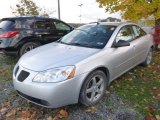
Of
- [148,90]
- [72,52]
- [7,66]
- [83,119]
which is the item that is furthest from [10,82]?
[148,90]

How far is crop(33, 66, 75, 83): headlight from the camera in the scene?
3309 mm

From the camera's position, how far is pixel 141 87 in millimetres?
4820

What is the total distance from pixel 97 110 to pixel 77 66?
0.96m

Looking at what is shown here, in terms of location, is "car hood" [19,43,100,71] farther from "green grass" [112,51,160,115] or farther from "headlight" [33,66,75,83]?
"green grass" [112,51,160,115]

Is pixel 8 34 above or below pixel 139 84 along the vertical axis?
above

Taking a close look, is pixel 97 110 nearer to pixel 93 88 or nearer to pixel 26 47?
pixel 93 88

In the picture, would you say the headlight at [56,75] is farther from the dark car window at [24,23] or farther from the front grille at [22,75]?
the dark car window at [24,23]

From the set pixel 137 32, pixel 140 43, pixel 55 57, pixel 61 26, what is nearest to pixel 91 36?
pixel 55 57

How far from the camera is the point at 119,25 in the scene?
4.95 metres

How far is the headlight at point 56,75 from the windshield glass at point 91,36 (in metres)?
1.09

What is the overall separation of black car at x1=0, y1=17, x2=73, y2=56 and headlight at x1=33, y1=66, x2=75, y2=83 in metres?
3.43

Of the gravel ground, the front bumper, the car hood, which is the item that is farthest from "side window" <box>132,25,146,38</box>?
the front bumper

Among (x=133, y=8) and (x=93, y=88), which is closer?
(x=93, y=88)

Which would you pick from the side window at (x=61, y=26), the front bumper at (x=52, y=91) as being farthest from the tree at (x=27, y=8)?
the front bumper at (x=52, y=91)
